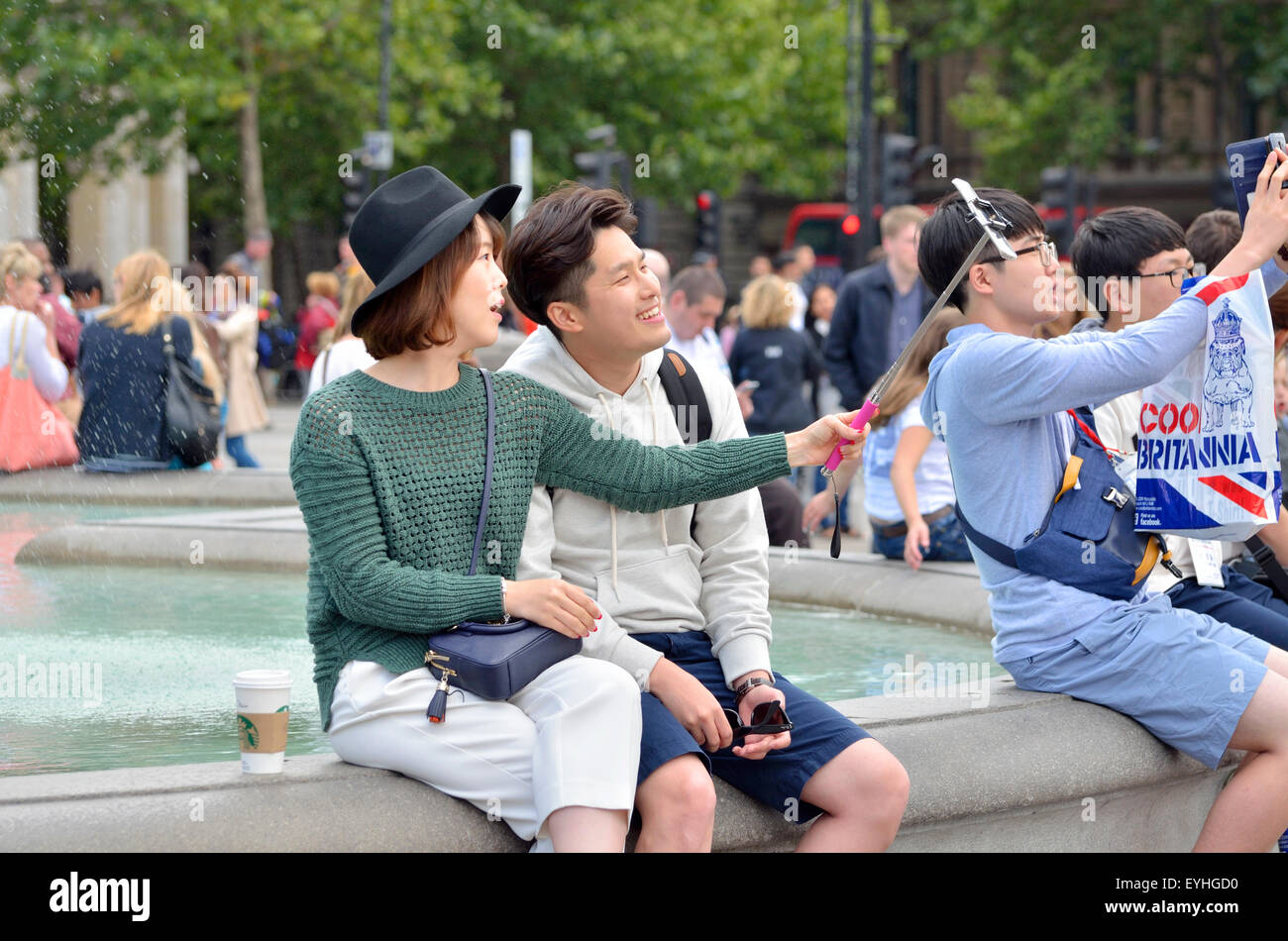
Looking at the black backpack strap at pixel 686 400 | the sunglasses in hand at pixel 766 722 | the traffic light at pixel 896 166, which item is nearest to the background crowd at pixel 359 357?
the black backpack strap at pixel 686 400

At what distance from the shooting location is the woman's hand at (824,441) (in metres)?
3.45

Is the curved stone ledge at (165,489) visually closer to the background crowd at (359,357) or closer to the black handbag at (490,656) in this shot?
the background crowd at (359,357)

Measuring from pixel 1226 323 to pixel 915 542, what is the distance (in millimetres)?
2380

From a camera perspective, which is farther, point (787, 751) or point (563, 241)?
point (563, 241)

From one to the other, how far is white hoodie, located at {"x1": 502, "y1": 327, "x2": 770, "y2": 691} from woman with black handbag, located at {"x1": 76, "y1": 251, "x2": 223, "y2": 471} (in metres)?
6.46

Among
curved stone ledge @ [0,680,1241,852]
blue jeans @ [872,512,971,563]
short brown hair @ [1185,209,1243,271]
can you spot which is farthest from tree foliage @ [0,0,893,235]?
curved stone ledge @ [0,680,1241,852]

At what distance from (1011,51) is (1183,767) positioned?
121 ft

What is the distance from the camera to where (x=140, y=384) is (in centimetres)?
981

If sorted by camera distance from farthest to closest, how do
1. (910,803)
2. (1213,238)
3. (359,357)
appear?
(359,357), (1213,238), (910,803)

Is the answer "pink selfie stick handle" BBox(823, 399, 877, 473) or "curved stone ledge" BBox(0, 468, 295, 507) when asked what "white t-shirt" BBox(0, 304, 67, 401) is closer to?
"curved stone ledge" BBox(0, 468, 295, 507)

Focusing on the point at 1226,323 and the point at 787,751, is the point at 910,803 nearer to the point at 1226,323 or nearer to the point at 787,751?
the point at 787,751

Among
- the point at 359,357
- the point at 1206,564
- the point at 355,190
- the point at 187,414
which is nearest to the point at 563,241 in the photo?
the point at 1206,564

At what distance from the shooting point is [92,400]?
9.81m
